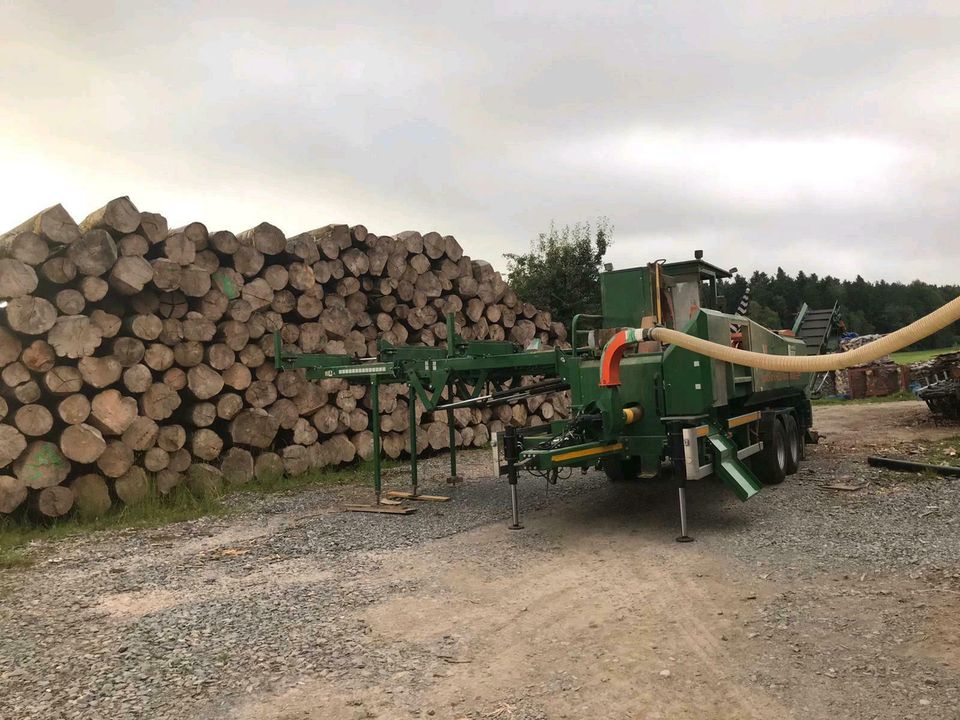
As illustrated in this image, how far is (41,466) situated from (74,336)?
1297 mm

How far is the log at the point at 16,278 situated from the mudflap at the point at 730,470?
255 inches

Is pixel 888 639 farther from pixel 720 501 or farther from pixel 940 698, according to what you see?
pixel 720 501

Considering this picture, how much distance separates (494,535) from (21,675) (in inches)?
144

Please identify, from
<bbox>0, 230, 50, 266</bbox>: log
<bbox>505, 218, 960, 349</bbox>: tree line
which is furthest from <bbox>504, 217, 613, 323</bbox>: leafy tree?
<bbox>0, 230, 50, 266</bbox>: log

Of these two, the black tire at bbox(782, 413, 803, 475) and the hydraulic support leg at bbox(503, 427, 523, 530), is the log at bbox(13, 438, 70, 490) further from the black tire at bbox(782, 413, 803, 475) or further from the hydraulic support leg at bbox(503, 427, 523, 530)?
the black tire at bbox(782, 413, 803, 475)

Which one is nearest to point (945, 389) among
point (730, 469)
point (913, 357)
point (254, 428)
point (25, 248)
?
point (730, 469)

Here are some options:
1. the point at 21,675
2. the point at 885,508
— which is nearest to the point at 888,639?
the point at 885,508

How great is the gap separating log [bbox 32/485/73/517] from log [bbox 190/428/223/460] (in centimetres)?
150

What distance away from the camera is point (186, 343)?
338 inches

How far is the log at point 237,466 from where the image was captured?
8984 millimetres

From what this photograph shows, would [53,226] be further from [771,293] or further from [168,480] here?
[771,293]

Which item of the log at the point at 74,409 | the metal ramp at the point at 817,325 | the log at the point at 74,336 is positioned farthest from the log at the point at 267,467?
the metal ramp at the point at 817,325

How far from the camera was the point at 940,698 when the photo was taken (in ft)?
10.1

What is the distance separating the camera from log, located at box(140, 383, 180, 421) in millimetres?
8180
